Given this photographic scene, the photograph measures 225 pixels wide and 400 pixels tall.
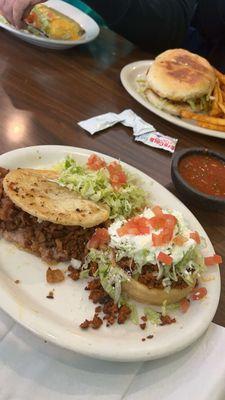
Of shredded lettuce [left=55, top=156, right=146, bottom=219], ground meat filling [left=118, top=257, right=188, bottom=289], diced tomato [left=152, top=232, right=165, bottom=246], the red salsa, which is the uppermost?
diced tomato [left=152, top=232, right=165, bottom=246]

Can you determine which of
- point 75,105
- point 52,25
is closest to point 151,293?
point 75,105

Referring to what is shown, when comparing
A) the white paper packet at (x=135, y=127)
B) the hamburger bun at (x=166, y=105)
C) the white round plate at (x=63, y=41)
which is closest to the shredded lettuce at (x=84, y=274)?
the white paper packet at (x=135, y=127)

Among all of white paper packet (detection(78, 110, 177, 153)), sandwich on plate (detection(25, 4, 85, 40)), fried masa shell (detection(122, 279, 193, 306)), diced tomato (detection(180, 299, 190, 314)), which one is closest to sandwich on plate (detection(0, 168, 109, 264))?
fried masa shell (detection(122, 279, 193, 306))

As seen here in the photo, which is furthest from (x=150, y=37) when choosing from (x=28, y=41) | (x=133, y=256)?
(x=133, y=256)

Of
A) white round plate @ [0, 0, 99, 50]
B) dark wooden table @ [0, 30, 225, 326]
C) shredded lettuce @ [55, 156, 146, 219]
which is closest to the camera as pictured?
shredded lettuce @ [55, 156, 146, 219]

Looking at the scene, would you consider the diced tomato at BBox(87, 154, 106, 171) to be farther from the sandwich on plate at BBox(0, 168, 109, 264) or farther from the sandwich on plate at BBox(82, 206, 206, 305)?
the sandwich on plate at BBox(82, 206, 206, 305)

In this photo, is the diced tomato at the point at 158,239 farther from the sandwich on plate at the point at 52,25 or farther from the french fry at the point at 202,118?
the sandwich on plate at the point at 52,25

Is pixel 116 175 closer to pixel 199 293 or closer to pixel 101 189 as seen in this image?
pixel 101 189

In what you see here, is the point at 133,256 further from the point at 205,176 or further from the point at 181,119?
the point at 181,119
